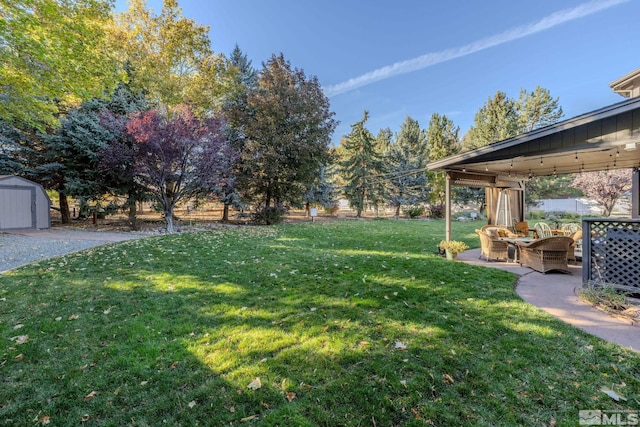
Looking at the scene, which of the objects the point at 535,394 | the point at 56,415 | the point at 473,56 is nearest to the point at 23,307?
the point at 56,415

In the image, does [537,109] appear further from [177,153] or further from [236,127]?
[177,153]

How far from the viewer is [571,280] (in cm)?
495

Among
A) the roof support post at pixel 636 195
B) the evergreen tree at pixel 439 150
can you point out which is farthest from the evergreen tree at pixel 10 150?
the evergreen tree at pixel 439 150

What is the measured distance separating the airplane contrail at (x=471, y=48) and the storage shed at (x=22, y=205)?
20.0 meters

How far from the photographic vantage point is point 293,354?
2.57 m

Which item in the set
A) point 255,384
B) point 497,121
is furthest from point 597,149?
point 497,121

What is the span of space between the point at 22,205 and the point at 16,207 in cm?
20

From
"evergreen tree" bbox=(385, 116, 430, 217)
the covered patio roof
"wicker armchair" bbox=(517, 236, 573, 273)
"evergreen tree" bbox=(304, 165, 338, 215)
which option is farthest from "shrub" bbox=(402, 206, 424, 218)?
"wicker armchair" bbox=(517, 236, 573, 273)

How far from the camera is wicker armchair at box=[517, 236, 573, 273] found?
208 inches

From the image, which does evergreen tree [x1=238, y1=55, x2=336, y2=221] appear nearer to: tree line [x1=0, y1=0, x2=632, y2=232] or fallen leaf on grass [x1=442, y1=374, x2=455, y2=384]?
tree line [x1=0, y1=0, x2=632, y2=232]

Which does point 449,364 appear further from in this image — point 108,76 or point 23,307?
point 108,76

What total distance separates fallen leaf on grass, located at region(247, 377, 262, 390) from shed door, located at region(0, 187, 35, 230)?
1511 cm

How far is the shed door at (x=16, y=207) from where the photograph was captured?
11.0 metres

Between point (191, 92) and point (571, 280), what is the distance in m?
20.2
